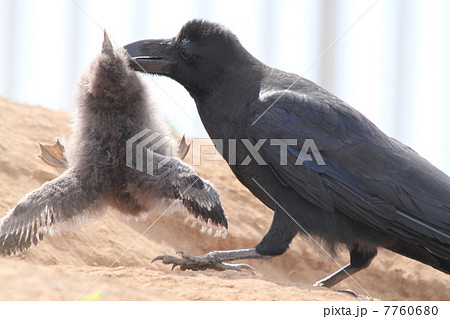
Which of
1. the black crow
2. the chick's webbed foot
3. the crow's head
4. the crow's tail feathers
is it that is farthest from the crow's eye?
the crow's tail feathers

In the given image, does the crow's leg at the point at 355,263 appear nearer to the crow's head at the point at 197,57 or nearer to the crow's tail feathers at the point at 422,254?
the crow's tail feathers at the point at 422,254

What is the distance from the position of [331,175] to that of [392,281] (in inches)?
106

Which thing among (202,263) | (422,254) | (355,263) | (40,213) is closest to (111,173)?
(40,213)

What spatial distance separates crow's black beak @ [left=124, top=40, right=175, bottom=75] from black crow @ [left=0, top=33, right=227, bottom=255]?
148 mm

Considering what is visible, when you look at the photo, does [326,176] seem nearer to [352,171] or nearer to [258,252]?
[352,171]

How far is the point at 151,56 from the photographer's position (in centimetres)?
459

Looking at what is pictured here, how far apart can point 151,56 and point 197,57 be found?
0.34m

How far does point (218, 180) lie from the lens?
257 inches

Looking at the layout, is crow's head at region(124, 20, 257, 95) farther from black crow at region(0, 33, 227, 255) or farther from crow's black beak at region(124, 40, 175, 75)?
black crow at region(0, 33, 227, 255)

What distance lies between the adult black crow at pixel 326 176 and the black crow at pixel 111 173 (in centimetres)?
33

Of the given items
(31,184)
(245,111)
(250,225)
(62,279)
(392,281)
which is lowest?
(392,281)
